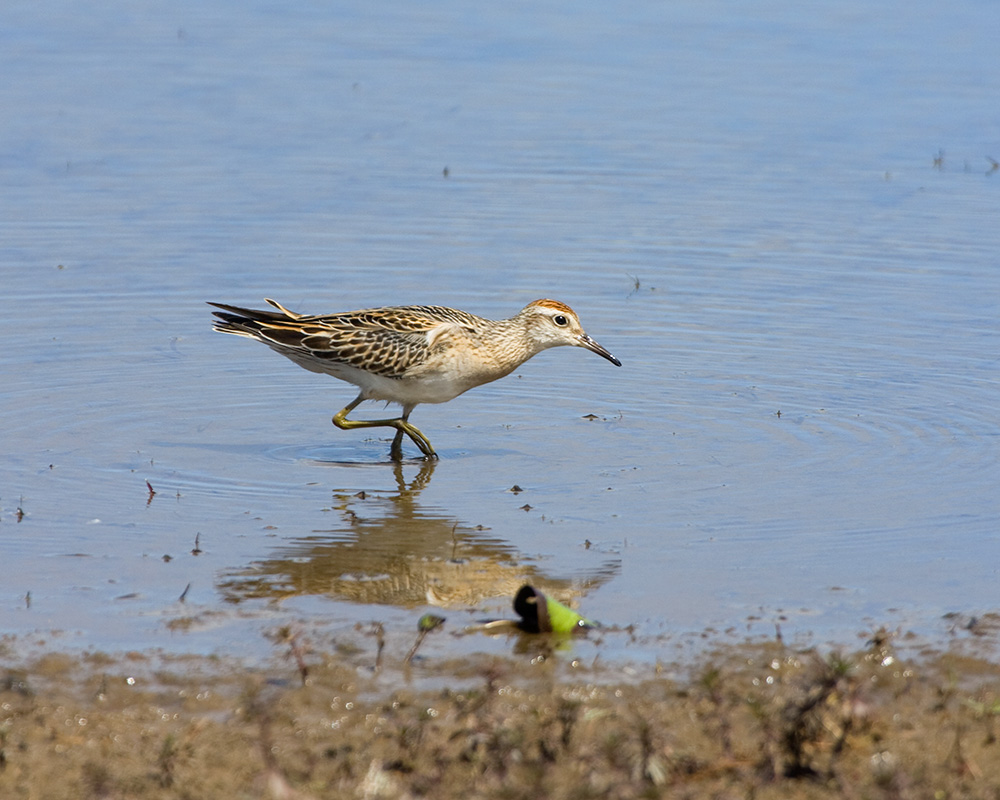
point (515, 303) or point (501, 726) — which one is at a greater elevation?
point (515, 303)

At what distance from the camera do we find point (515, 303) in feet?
41.4

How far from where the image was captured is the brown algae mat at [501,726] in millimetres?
5047

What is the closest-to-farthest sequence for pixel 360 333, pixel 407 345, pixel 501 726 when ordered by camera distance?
pixel 501 726
pixel 407 345
pixel 360 333

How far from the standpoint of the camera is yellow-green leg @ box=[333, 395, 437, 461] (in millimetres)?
9734

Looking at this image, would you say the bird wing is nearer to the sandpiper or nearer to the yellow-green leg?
the sandpiper

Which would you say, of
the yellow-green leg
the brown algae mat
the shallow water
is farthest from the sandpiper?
the brown algae mat

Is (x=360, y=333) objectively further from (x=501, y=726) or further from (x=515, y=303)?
(x=501, y=726)

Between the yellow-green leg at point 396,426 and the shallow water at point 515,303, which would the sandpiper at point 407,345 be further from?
the shallow water at point 515,303

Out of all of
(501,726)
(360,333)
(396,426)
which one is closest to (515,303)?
(360,333)

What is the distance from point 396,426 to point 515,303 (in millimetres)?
2956

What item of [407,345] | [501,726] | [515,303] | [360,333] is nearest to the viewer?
[501,726]

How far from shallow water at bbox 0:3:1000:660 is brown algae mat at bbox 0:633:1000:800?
42 cm

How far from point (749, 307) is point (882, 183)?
14.4ft

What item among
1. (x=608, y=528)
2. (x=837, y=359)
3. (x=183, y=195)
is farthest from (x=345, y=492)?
(x=183, y=195)
